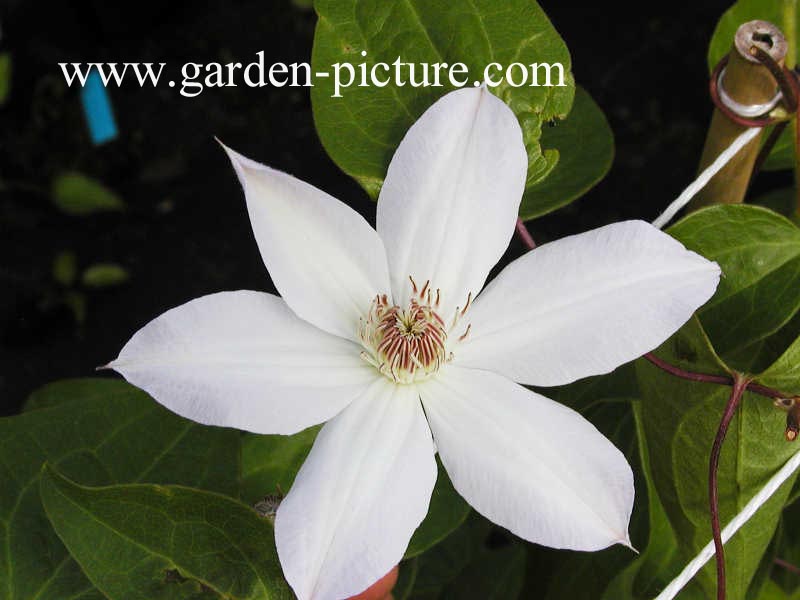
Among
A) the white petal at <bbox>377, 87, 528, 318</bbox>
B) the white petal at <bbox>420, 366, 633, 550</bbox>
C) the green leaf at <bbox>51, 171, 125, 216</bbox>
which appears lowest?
the white petal at <bbox>420, 366, 633, 550</bbox>

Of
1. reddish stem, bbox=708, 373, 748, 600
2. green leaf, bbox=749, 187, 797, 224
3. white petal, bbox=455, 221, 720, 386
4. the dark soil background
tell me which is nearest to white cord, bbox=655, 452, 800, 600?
reddish stem, bbox=708, 373, 748, 600

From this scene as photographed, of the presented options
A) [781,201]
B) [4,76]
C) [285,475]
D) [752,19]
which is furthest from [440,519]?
[4,76]

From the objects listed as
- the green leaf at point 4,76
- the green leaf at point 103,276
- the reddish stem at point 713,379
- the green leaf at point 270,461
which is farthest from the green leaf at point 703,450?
the green leaf at point 4,76

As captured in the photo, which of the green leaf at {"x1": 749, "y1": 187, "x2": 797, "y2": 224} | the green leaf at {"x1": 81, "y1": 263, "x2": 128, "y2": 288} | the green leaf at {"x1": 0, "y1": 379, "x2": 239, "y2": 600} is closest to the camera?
the green leaf at {"x1": 0, "y1": 379, "x2": 239, "y2": 600}

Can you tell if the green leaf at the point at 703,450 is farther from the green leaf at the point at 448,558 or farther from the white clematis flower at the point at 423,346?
the green leaf at the point at 448,558

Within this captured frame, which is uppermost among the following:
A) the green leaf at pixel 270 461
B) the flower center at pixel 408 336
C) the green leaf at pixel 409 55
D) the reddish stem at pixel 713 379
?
the green leaf at pixel 409 55

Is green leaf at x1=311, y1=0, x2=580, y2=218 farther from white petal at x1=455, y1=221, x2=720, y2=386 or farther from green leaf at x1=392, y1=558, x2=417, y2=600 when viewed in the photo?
green leaf at x1=392, y1=558, x2=417, y2=600
